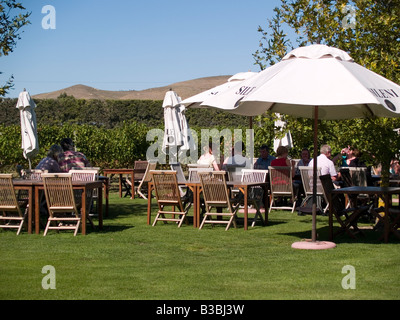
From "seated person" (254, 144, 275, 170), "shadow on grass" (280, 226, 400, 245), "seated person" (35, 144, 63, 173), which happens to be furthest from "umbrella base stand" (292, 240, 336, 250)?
"seated person" (254, 144, 275, 170)

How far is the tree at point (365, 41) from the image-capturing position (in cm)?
1036

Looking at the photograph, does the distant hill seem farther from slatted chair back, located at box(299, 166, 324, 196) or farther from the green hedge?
slatted chair back, located at box(299, 166, 324, 196)

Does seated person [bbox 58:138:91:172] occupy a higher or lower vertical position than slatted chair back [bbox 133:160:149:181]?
higher

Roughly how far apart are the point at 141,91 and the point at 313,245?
86.5m

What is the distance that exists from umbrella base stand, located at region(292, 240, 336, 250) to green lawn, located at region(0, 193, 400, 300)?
11cm

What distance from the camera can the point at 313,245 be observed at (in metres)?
8.73

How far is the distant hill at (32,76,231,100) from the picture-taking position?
87.5m

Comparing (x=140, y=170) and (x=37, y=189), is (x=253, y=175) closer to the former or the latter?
(x=37, y=189)

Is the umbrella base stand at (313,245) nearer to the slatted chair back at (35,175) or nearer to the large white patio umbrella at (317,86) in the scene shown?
the large white patio umbrella at (317,86)

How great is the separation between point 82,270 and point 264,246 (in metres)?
2.78

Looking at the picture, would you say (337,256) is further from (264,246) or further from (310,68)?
(310,68)

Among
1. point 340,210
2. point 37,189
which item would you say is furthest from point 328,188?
point 37,189
